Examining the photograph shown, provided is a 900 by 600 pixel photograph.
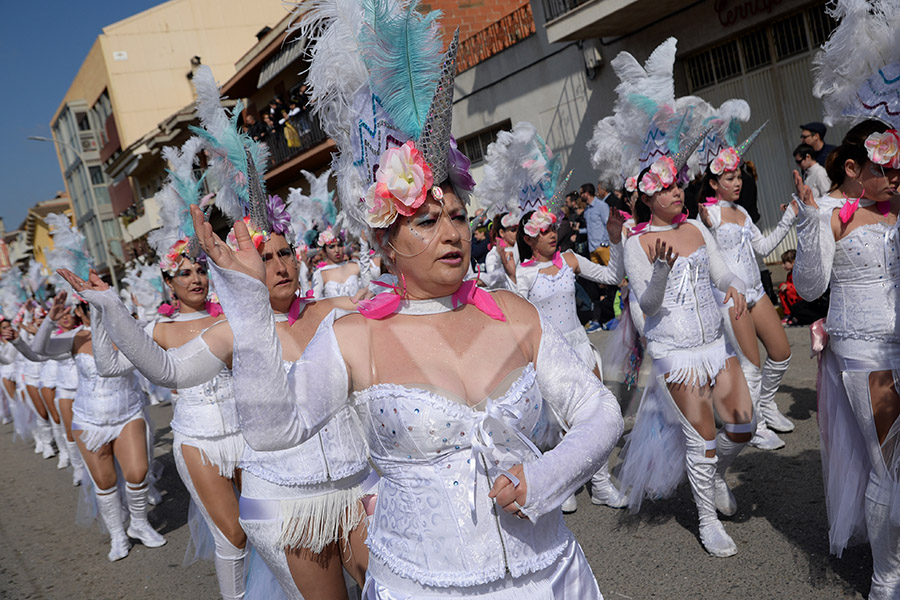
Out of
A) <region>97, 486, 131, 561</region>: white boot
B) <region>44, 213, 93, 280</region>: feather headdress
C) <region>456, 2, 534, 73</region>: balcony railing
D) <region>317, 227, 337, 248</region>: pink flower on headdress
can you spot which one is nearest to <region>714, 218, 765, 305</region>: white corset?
<region>44, 213, 93, 280</region>: feather headdress

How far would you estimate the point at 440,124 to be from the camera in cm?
237

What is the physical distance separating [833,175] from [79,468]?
8.56 meters

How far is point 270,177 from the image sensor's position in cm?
2959

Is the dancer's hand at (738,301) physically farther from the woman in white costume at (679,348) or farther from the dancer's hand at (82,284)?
the dancer's hand at (82,284)

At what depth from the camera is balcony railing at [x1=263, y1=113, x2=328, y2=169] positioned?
2516cm

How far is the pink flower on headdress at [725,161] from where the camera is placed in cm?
645

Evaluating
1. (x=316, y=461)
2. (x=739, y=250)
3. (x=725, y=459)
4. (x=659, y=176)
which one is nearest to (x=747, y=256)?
(x=739, y=250)

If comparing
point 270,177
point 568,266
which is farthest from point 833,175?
point 270,177

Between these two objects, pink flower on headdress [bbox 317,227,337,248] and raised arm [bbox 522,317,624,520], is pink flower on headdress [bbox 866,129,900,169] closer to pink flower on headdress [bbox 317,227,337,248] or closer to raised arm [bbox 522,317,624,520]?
raised arm [bbox 522,317,624,520]

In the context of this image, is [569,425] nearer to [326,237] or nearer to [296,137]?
[326,237]

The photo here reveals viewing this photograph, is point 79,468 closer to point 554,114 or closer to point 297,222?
point 297,222

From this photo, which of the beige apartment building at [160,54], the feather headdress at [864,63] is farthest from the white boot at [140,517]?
the beige apartment building at [160,54]

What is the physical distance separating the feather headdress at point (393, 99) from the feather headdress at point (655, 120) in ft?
9.51

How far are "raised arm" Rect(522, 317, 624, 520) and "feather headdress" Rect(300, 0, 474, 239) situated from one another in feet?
1.91
